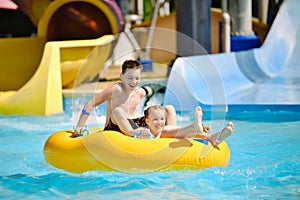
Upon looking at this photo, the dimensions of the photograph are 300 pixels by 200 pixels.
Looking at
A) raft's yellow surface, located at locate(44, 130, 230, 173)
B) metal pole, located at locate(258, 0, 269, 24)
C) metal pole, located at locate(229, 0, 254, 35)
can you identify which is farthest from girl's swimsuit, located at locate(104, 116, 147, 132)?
metal pole, located at locate(258, 0, 269, 24)

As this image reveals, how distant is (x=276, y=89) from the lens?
7.44 m

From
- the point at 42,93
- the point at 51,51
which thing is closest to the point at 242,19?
the point at 51,51

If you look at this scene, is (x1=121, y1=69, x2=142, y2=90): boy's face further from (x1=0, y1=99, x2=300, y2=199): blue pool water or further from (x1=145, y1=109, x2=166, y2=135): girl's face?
(x1=0, y1=99, x2=300, y2=199): blue pool water

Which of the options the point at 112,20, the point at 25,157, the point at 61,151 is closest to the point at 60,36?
the point at 112,20

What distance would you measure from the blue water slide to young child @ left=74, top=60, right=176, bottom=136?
1461 mm

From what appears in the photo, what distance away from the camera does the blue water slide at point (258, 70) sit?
22.3 ft

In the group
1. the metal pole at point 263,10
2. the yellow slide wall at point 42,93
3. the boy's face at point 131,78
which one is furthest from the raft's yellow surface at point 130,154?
the metal pole at point 263,10

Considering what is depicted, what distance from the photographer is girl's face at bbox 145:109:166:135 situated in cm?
416

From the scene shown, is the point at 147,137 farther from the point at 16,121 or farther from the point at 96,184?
the point at 16,121

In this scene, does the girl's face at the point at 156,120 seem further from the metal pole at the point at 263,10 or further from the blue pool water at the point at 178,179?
the metal pole at the point at 263,10

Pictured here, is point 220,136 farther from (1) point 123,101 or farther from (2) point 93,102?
(2) point 93,102

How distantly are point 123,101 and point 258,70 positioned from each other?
14.7 feet

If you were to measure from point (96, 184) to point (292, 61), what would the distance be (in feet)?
16.7

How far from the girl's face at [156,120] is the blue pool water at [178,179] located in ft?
1.00
